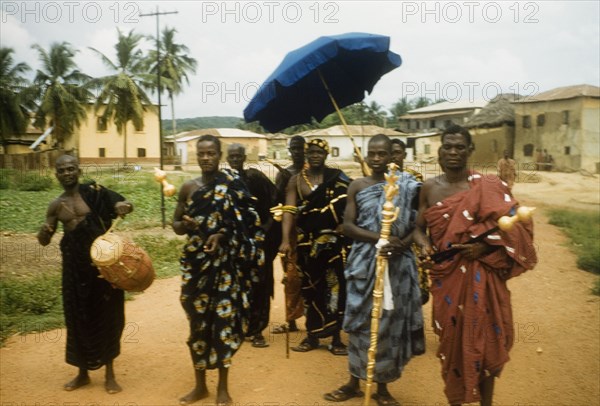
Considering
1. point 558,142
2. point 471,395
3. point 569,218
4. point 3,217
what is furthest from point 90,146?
point 471,395

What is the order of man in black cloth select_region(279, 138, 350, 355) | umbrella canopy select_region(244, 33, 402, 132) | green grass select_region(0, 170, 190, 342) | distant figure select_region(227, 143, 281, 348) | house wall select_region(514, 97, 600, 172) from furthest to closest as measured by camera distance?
house wall select_region(514, 97, 600, 172) → green grass select_region(0, 170, 190, 342) → distant figure select_region(227, 143, 281, 348) → man in black cloth select_region(279, 138, 350, 355) → umbrella canopy select_region(244, 33, 402, 132)

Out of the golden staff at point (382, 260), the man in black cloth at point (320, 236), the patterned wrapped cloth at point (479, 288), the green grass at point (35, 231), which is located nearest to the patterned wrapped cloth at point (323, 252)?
the man in black cloth at point (320, 236)

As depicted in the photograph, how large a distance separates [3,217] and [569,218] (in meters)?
14.9

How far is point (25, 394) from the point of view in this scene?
4180 mm

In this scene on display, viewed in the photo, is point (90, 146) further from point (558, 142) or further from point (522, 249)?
point (522, 249)

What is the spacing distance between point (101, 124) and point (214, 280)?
35694mm

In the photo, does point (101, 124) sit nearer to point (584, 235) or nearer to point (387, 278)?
point (584, 235)

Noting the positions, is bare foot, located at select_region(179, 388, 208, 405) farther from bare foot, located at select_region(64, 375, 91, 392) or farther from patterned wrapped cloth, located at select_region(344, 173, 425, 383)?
patterned wrapped cloth, located at select_region(344, 173, 425, 383)

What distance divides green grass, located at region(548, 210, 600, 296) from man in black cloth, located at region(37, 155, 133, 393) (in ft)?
21.1

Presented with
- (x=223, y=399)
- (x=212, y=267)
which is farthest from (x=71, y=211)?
(x=223, y=399)

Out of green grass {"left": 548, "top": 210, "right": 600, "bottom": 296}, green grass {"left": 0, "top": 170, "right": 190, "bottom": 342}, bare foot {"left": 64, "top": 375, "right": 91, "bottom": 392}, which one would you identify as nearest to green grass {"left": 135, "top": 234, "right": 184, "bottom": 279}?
green grass {"left": 0, "top": 170, "right": 190, "bottom": 342}

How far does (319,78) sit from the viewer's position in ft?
17.2

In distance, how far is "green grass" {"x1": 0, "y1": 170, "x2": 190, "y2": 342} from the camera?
618 cm

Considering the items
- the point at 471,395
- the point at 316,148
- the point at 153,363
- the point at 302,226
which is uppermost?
the point at 316,148
